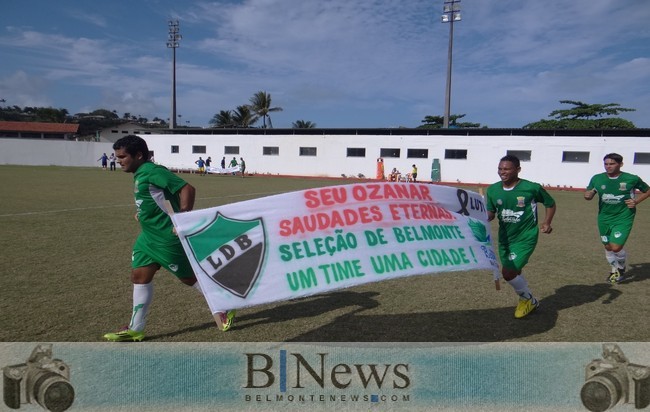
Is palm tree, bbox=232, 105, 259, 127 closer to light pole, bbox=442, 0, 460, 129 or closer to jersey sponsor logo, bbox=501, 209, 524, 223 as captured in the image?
light pole, bbox=442, 0, 460, 129

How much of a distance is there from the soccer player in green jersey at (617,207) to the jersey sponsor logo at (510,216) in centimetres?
241

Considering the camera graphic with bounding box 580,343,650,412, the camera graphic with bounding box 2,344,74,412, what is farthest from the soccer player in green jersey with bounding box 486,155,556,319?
the camera graphic with bounding box 2,344,74,412

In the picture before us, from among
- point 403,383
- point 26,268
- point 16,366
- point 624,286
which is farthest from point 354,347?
point 26,268

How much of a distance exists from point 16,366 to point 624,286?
23.1 feet

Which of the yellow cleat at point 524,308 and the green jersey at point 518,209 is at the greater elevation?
the green jersey at point 518,209

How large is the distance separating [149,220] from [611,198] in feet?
20.9

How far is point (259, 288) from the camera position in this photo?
3270 mm

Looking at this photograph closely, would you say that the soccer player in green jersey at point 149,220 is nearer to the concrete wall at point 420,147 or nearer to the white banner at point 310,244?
the white banner at point 310,244

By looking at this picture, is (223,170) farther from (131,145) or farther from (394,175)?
(131,145)

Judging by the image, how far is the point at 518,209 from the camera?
15.0ft

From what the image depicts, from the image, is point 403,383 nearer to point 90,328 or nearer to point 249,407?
point 249,407

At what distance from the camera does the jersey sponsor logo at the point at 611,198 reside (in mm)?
6305

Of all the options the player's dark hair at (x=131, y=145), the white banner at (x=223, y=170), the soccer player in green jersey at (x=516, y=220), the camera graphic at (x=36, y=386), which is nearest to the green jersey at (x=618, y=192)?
the soccer player in green jersey at (x=516, y=220)

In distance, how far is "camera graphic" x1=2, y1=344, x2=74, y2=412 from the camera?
99.3 inches
